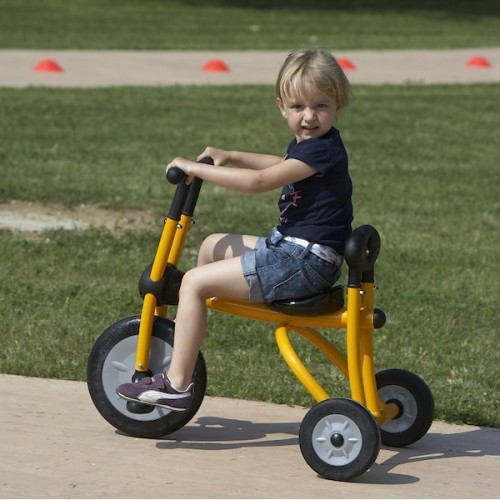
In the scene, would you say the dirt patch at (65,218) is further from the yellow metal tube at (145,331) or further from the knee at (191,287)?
the knee at (191,287)

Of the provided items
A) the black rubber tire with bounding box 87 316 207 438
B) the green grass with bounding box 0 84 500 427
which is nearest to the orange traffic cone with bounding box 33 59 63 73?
the green grass with bounding box 0 84 500 427

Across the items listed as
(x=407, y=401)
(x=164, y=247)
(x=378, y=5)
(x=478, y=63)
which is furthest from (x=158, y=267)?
(x=378, y=5)

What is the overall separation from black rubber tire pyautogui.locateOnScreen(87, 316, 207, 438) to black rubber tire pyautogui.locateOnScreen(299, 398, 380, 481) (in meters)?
0.59

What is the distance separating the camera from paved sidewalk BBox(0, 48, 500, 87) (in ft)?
56.3

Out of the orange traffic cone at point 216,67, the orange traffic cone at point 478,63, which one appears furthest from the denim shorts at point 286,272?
the orange traffic cone at point 478,63

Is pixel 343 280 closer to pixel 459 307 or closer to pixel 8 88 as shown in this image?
pixel 459 307

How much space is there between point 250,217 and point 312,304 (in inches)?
186

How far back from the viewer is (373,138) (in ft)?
43.4

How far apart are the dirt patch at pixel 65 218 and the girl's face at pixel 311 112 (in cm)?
435

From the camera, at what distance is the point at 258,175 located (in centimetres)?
471

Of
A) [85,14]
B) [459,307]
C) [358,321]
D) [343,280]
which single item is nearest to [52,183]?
[343,280]

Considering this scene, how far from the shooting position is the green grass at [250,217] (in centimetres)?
632

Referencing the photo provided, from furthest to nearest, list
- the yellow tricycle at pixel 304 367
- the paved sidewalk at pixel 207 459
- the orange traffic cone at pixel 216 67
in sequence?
the orange traffic cone at pixel 216 67
the yellow tricycle at pixel 304 367
the paved sidewalk at pixel 207 459

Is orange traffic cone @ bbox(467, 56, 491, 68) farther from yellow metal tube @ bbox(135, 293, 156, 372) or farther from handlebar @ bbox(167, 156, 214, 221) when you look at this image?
yellow metal tube @ bbox(135, 293, 156, 372)
